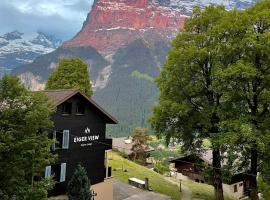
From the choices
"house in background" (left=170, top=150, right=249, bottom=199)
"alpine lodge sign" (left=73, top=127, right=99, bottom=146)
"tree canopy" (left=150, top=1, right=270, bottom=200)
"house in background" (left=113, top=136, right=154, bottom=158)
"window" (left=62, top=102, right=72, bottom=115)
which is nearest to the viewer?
"tree canopy" (left=150, top=1, right=270, bottom=200)

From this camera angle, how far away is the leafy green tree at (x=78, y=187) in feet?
97.7

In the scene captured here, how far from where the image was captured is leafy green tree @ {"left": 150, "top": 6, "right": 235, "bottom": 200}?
3259 cm

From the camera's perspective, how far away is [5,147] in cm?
2014

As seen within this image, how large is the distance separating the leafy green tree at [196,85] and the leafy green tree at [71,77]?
77.7 ft

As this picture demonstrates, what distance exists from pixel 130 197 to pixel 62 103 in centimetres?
1175

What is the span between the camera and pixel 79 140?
Result: 3372 cm

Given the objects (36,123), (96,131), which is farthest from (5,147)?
(96,131)

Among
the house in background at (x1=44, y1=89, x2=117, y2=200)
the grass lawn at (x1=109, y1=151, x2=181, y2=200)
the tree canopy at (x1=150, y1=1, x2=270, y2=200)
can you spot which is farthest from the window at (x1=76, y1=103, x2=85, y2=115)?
the grass lawn at (x1=109, y1=151, x2=181, y2=200)

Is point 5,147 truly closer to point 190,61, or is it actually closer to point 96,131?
point 96,131

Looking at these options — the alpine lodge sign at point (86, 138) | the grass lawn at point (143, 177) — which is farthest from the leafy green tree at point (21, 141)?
the grass lawn at point (143, 177)

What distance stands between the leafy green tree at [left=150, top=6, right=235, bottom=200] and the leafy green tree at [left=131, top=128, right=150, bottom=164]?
40.5 m

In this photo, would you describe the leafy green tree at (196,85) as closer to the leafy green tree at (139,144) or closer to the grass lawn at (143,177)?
the grass lawn at (143,177)

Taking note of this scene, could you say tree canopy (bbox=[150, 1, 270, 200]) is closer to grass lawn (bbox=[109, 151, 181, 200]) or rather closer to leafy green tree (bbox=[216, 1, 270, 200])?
leafy green tree (bbox=[216, 1, 270, 200])

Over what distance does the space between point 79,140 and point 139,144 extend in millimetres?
43917
